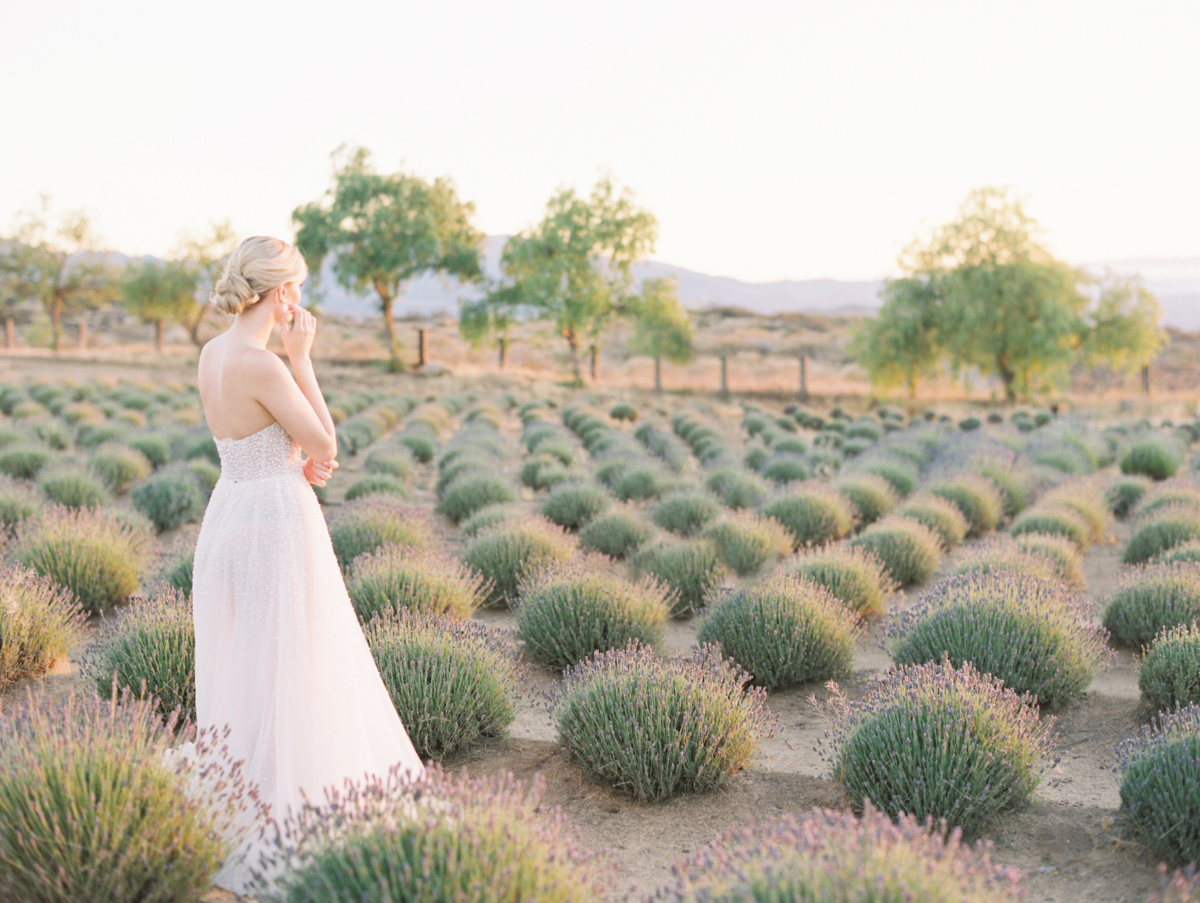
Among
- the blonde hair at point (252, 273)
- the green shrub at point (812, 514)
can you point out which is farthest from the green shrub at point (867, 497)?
the blonde hair at point (252, 273)

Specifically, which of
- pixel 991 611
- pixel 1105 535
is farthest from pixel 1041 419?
pixel 991 611

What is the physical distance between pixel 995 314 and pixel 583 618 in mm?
26219

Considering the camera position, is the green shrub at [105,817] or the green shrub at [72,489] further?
the green shrub at [72,489]

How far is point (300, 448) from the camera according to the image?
3176 mm

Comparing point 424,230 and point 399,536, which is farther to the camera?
point 424,230

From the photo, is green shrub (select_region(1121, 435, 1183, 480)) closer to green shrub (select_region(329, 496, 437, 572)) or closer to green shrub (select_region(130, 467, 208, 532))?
green shrub (select_region(329, 496, 437, 572))

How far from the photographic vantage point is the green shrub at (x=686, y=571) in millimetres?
7035

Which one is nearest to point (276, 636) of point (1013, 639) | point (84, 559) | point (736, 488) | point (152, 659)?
point (152, 659)

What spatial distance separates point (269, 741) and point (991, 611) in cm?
392

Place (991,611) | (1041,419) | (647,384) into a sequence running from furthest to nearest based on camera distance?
1. (647,384)
2. (1041,419)
3. (991,611)

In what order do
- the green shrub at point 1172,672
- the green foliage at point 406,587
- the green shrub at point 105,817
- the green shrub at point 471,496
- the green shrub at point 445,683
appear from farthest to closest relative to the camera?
the green shrub at point 471,496
the green foliage at point 406,587
the green shrub at point 1172,672
the green shrub at point 445,683
the green shrub at point 105,817

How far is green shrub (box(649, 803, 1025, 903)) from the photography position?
195cm

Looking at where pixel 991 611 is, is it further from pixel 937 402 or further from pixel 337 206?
pixel 337 206

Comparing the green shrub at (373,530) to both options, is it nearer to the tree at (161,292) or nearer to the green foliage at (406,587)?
the green foliage at (406,587)
